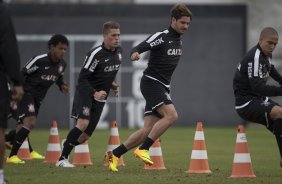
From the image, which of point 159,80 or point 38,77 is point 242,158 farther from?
point 38,77

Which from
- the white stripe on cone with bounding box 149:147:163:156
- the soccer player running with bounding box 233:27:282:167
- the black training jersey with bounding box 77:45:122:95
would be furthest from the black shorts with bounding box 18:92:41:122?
the soccer player running with bounding box 233:27:282:167

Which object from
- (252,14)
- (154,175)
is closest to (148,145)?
(154,175)

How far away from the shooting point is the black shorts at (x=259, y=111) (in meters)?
12.5

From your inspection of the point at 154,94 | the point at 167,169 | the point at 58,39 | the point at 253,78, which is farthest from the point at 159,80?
the point at 58,39

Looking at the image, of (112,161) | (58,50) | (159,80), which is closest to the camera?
(112,161)

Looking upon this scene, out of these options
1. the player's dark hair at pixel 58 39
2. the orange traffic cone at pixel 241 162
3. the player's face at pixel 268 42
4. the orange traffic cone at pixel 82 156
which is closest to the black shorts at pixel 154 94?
the orange traffic cone at pixel 241 162

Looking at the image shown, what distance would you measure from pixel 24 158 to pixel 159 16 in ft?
45.6

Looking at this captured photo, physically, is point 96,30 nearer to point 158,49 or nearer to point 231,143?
point 231,143

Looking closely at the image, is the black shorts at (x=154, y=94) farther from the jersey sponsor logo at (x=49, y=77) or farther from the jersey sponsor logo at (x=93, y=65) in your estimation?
the jersey sponsor logo at (x=49, y=77)

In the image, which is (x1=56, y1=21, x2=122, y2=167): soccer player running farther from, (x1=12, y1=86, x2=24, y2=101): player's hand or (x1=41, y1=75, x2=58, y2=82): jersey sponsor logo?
(x1=12, y1=86, x2=24, y2=101): player's hand

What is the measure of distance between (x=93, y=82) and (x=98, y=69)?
27 cm

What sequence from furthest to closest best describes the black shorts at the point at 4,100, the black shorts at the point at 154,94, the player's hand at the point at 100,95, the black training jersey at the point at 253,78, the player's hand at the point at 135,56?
the player's hand at the point at 100,95
the black shorts at the point at 154,94
the player's hand at the point at 135,56
the black training jersey at the point at 253,78
the black shorts at the point at 4,100

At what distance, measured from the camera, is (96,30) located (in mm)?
29062

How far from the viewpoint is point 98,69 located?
14.3 meters
